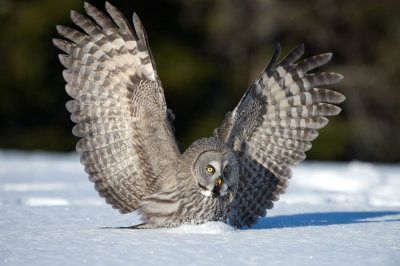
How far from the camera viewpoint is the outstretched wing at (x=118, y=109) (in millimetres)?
3660

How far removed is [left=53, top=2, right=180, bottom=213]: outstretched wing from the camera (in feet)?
12.0

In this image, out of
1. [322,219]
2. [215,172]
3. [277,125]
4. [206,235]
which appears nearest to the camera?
[206,235]

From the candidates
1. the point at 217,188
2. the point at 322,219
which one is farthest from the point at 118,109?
the point at 322,219

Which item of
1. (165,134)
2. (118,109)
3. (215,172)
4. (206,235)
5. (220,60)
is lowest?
(206,235)

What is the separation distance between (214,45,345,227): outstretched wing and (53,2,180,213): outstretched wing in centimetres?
44

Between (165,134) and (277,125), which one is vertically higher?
(277,125)

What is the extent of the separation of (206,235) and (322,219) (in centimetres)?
106

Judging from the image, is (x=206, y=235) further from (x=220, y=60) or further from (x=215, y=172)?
(x=220, y=60)

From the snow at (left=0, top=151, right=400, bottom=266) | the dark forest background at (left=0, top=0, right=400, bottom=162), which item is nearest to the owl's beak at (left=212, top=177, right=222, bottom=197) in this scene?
the snow at (left=0, top=151, right=400, bottom=266)

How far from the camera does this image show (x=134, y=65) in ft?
12.2

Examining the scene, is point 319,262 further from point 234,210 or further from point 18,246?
point 18,246

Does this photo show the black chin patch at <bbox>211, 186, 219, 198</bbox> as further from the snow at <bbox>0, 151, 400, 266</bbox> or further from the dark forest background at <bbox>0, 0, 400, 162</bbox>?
the dark forest background at <bbox>0, 0, 400, 162</bbox>

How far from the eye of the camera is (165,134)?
3.63m

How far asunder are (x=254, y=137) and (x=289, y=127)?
249 mm
